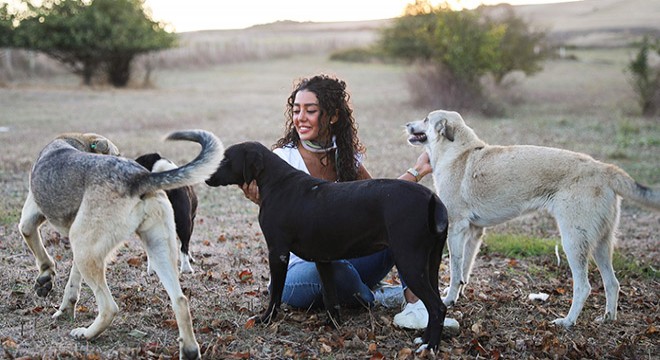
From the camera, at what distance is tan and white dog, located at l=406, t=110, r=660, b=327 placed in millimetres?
5102

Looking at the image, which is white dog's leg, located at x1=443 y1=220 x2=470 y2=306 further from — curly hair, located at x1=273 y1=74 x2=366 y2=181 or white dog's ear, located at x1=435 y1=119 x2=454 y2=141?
curly hair, located at x1=273 y1=74 x2=366 y2=181

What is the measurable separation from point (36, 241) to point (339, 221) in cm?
234

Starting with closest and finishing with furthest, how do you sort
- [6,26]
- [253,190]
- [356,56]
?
[253,190]
[6,26]
[356,56]

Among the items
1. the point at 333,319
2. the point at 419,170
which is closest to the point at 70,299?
the point at 333,319

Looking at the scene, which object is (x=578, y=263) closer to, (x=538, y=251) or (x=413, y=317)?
(x=413, y=317)

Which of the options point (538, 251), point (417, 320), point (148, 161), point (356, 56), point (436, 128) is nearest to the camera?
point (417, 320)

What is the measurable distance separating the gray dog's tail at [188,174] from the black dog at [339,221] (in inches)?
20.1

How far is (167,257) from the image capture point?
13.1 feet

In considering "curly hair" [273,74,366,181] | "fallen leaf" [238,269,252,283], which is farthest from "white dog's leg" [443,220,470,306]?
"fallen leaf" [238,269,252,283]

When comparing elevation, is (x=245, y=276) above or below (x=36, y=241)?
below

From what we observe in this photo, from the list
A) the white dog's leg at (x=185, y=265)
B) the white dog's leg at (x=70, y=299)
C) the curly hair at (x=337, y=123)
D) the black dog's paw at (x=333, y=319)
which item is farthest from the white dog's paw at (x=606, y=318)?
the white dog's leg at (x=70, y=299)

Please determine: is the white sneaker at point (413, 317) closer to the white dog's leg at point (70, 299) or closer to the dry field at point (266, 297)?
the dry field at point (266, 297)

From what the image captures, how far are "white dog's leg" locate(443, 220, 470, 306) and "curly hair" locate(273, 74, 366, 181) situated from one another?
1026mm

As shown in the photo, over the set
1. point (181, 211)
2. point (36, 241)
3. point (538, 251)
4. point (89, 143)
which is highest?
point (89, 143)
